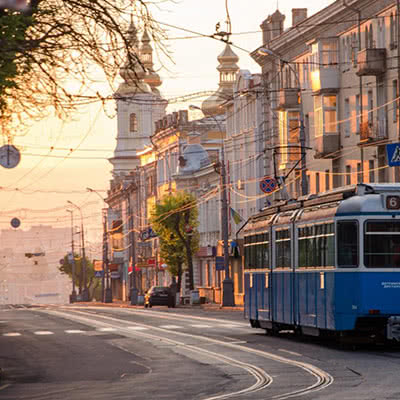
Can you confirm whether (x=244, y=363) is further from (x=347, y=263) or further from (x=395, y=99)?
(x=395, y=99)

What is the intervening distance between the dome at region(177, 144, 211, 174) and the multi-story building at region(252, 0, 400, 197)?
2579cm

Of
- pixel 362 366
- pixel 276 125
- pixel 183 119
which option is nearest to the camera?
pixel 362 366

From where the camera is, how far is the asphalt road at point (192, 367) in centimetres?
1711

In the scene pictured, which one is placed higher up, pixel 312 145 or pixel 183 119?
pixel 183 119

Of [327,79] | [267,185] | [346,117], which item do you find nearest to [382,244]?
[267,185]

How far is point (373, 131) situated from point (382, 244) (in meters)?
29.2

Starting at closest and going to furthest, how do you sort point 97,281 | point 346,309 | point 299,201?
point 346,309
point 299,201
point 97,281

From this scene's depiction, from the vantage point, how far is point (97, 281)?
166875mm

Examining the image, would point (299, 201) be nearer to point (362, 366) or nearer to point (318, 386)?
point (362, 366)

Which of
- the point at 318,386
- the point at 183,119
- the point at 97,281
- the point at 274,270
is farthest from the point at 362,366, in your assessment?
the point at 97,281

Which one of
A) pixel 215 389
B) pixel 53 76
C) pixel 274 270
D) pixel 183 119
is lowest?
pixel 215 389

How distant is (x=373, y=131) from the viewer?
52594mm

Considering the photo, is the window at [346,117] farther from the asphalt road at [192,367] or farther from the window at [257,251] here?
the window at [257,251]

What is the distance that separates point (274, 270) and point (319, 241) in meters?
3.72
